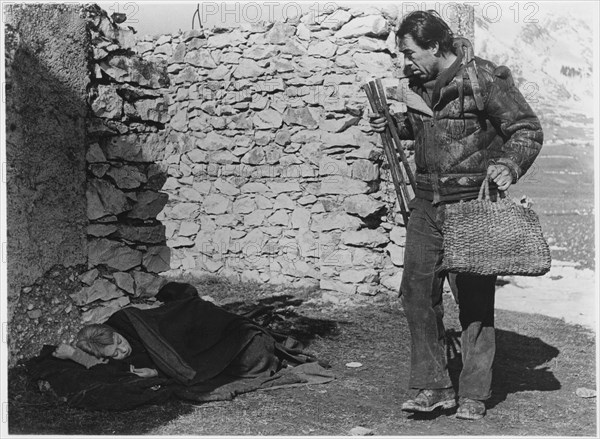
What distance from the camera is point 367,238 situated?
7.80m

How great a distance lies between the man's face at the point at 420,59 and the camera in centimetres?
381

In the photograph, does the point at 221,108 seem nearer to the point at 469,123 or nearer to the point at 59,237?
the point at 59,237

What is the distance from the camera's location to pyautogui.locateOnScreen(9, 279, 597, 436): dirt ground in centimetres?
383

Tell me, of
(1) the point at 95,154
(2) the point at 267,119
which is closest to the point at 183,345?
(1) the point at 95,154

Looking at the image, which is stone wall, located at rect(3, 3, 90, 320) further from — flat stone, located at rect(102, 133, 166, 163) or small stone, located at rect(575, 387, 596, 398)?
small stone, located at rect(575, 387, 596, 398)

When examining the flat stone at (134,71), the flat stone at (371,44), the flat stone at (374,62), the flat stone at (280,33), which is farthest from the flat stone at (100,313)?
the flat stone at (280,33)

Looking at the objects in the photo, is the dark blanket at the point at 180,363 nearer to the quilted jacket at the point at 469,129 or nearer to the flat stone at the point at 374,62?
the quilted jacket at the point at 469,129

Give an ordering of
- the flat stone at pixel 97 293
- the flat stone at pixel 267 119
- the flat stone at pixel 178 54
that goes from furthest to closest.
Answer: the flat stone at pixel 178 54
the flat stone at pixel 267 119
the flat stone at pixel 97 293

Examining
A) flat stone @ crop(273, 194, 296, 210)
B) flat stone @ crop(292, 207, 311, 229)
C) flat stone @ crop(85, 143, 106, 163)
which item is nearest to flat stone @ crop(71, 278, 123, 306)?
flat stone @ crop(85, 143, 106, 163)

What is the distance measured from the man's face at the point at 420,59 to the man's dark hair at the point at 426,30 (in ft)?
0.07

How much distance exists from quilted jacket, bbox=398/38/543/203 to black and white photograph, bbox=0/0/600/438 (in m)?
0.01

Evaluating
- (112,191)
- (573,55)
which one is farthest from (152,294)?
(573,55)

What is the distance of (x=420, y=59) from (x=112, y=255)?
259 cm

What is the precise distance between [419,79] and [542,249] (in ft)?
3.56
